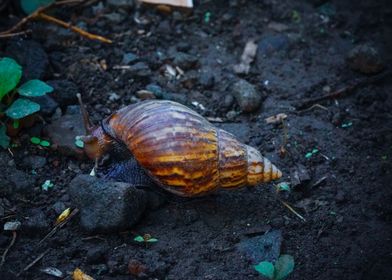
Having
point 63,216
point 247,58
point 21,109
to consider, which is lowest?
point 63,216

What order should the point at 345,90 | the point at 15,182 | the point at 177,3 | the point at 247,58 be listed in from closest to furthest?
the point at 15,182
the point at 345,90
the point at 247,58
the point at 177,3

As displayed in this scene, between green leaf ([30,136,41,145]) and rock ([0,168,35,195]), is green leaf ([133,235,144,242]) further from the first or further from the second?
green leaf ([30,136,41,145])

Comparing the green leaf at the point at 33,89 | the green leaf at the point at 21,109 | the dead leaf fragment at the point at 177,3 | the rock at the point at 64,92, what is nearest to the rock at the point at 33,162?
the green leaf at the point at 21,109

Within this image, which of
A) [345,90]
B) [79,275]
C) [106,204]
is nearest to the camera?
[79,275]

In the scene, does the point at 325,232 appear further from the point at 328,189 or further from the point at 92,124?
the point at 92,124

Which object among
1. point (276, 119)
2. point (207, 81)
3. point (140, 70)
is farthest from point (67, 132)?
point (276, 119)

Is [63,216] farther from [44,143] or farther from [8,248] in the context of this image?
[44,143]

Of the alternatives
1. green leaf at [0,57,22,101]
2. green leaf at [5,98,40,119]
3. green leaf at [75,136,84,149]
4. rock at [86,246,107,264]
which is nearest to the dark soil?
rock at [86,246,107,264]

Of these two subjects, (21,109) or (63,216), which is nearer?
(63,216)
